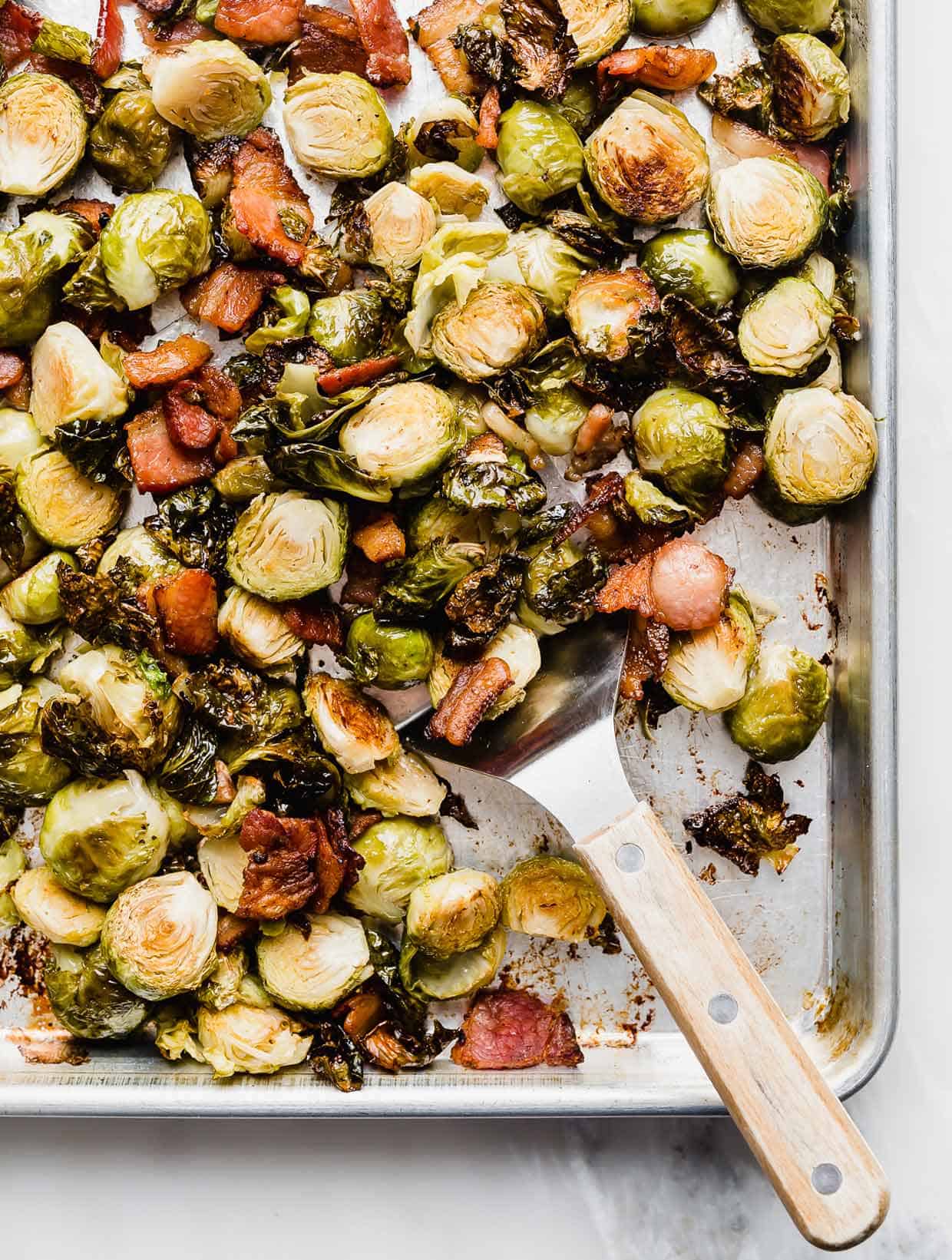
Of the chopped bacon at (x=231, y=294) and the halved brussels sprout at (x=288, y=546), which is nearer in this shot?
the halved brussels sprout at (x=288, y=546)

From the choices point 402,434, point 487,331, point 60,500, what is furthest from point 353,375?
point 60,500

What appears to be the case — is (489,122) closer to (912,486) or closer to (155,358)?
(155,358)

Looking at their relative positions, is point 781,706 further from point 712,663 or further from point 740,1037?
point 740,1037

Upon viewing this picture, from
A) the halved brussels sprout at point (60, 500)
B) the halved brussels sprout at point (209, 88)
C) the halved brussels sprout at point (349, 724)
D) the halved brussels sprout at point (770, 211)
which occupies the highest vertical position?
the halved brussels sprout at point (209, 88)

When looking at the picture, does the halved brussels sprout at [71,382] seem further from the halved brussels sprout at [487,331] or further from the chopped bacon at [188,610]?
the halved brussels sprout at [487,331]

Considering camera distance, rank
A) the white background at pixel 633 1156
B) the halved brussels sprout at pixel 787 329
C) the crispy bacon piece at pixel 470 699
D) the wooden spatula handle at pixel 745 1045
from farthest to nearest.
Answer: the white background at pixel 633 1156
the halved brussels sprout at pixel 787 329
the crispy bacon piece at pixel 470 699
the wooden spatula handle at pixel 745 1045

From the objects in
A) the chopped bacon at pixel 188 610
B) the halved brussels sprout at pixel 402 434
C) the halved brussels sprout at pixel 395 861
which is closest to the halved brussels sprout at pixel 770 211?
the halved brussels sprout at pixel 402 434
